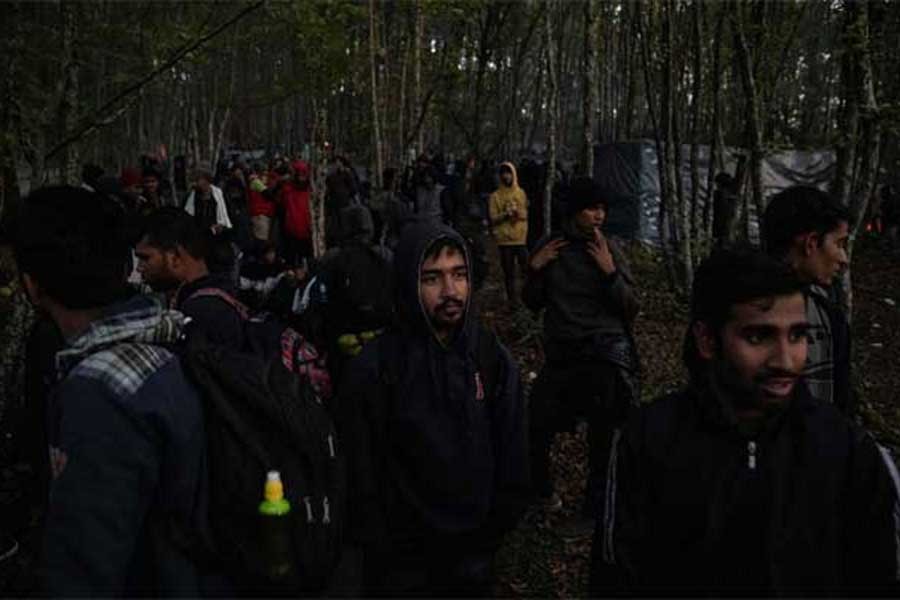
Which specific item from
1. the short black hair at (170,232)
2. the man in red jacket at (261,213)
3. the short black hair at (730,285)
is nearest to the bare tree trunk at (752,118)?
the short black hair at (170,232)

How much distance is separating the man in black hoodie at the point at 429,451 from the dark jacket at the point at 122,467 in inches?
35.2

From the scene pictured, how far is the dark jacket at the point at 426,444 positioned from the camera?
2.71 m

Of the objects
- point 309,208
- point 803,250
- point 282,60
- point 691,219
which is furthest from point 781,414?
point 282,60

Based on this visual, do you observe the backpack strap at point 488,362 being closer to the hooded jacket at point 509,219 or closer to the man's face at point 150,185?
the hooded jacket at point 509,219

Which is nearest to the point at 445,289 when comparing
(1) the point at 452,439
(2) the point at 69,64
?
(1) the point at 452,439

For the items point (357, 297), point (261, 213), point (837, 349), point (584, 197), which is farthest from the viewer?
point (261, 213)

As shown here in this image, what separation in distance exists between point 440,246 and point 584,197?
6.18 feet

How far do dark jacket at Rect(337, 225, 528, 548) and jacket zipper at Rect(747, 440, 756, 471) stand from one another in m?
1.07

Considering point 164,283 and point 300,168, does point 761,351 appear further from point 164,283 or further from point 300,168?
point 300,168

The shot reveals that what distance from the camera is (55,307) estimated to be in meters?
1.97

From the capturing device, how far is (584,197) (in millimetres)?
4625

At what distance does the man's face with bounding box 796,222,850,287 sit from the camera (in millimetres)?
2975

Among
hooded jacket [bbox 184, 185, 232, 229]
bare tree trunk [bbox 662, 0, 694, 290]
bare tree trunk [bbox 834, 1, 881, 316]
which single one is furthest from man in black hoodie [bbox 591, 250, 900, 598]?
bare tree trunk [bbox 662, 0, 694, 290]

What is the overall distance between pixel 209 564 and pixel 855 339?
1079cm
